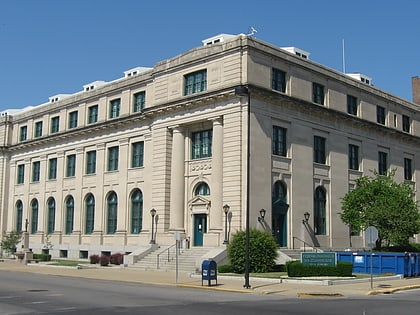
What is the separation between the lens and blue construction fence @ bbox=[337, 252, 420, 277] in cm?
3319

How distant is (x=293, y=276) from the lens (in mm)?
30641

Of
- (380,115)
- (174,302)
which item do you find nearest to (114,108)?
(380,115)

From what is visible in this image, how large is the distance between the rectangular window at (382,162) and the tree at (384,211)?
9092mm

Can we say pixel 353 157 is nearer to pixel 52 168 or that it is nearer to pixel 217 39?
pixel 217 39

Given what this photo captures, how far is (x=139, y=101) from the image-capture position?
168ft

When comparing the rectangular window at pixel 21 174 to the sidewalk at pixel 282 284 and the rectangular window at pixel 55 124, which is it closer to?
the rectangular window at pixel 55 124

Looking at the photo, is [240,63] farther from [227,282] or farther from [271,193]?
[227,282]

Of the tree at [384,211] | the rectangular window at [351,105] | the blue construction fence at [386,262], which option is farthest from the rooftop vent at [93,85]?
the blue construction fence at [386,262]

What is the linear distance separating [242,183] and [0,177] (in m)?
38.3

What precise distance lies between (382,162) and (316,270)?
2573 centimetres

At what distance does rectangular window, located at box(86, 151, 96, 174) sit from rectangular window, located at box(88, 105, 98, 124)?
312 cm

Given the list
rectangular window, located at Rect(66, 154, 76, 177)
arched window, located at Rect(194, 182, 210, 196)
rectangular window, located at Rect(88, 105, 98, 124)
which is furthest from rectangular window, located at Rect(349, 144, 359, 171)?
rectangular window, located at Rect(66, 154, 76, 177)

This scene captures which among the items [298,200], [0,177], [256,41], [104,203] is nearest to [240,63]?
[256,41]

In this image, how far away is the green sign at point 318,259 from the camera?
101ft
